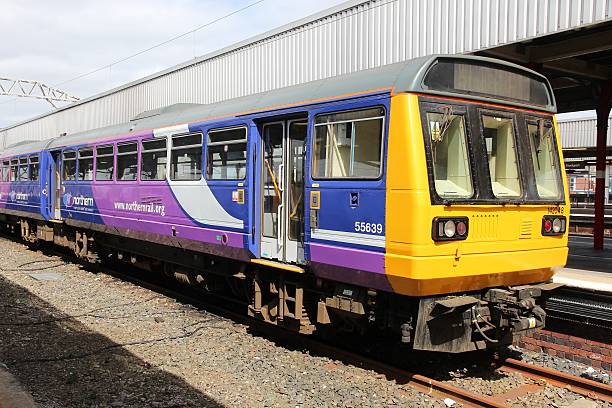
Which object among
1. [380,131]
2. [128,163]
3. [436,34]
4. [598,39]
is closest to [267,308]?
[380,131]

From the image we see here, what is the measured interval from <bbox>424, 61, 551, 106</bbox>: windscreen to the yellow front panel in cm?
44

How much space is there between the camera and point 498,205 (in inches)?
218

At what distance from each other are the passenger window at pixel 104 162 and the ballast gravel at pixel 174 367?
2757 millimetres

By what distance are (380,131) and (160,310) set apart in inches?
202

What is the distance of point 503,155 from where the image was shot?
5.85 meters

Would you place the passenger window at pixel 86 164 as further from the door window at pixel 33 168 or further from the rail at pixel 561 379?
the rail at pixel 561 379

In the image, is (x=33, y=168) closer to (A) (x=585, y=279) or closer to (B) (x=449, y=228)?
(B) (x=449, y=228)

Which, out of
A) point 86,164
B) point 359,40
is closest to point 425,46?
point 359,40

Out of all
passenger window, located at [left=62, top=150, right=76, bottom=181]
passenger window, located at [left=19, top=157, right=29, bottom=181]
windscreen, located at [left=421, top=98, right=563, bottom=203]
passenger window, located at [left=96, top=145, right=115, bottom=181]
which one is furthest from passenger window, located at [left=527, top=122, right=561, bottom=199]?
passenger window, located at [left=19, top=157, right=29, bottom=181]

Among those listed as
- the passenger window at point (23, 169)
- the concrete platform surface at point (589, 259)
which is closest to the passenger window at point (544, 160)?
the concrete platform surface at point (589, 259)

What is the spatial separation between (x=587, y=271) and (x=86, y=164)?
968 cm

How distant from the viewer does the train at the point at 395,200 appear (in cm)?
517

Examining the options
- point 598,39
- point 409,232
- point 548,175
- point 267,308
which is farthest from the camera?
point 598,39

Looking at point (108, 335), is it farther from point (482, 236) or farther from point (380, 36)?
point (380, 36)
